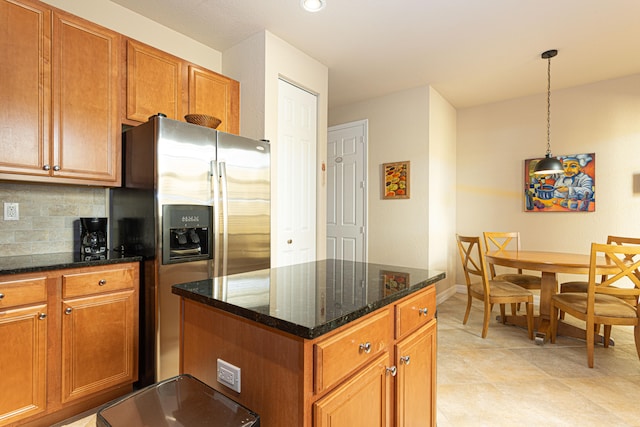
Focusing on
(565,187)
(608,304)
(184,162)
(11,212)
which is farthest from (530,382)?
(11,212)

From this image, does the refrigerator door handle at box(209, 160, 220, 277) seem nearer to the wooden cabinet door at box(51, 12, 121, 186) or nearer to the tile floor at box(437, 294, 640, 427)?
the wooden cabinet door at box(51, 12, 121, 186)

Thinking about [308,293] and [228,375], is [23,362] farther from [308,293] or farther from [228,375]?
[308,293]

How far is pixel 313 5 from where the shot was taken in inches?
98.0

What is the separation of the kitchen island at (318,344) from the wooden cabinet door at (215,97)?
1831mm

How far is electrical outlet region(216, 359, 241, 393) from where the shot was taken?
39.4 inches

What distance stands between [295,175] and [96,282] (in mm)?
1841

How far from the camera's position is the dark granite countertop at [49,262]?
5.42ft

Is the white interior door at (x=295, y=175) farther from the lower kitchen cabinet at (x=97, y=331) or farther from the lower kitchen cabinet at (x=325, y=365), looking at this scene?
the lower kitchen cabinet at (x=325, y=365)

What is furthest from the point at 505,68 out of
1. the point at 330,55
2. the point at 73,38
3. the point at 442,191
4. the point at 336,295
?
the point at 73,38

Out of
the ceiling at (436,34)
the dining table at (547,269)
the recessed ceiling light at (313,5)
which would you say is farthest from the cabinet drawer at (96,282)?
the dining table at (547,269)

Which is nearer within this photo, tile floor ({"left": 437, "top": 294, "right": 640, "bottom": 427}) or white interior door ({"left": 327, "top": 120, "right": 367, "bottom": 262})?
tile floor ({"left": 437, "top": 294, "right": 640, "bottom": 427})

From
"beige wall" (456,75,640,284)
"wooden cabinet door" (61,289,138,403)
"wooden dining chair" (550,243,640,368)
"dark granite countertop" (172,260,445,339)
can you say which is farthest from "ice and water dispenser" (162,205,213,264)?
"beige wall" (456,75,640,284)

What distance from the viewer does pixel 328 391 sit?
904 mm

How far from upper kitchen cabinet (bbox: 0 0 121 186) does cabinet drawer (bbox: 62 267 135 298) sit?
0.62m
